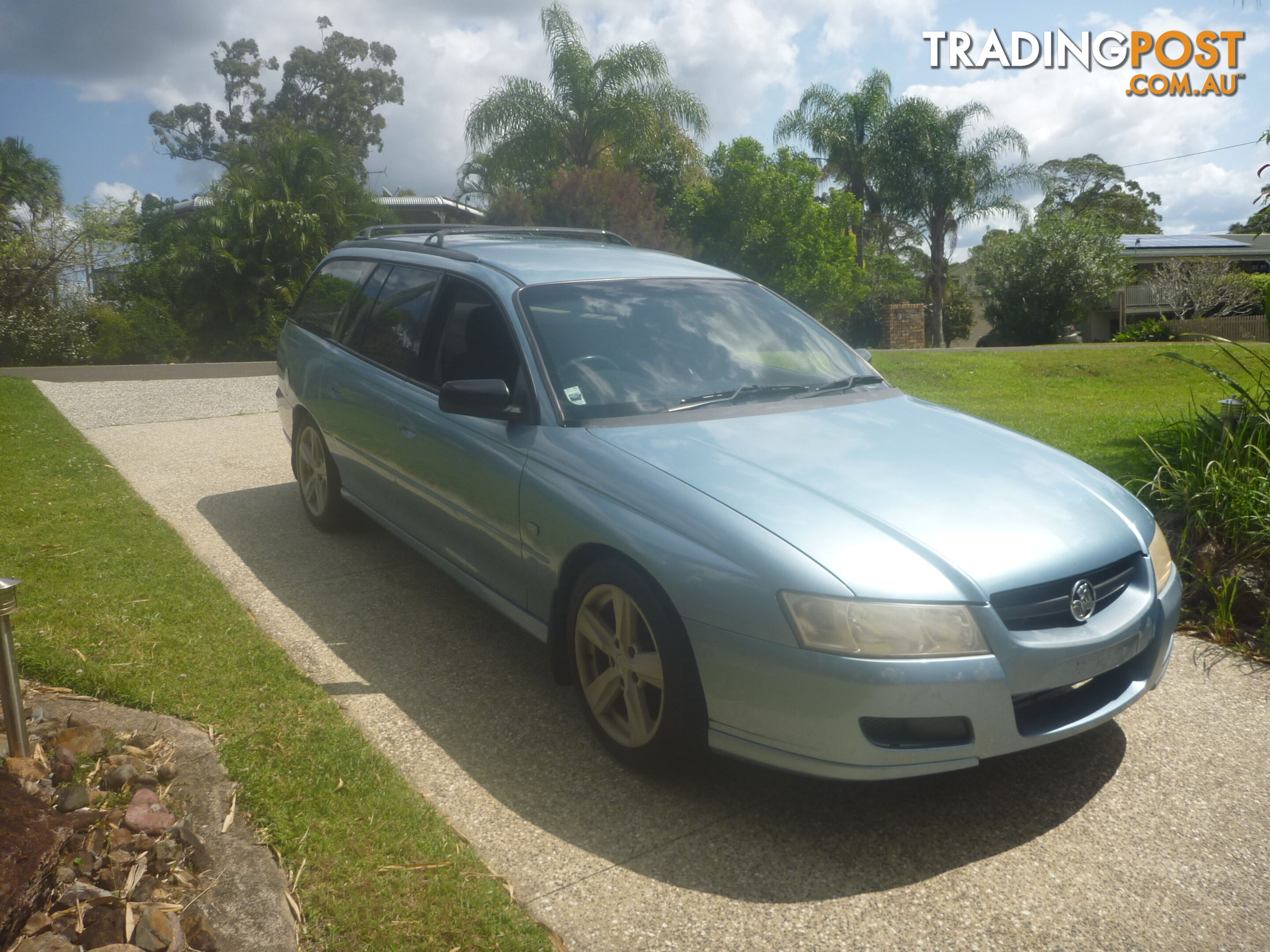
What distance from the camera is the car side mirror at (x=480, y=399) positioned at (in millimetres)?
3891

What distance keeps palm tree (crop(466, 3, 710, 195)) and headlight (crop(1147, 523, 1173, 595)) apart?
29.2 m

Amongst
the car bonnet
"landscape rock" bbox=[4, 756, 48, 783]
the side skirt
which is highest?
the car bonnet

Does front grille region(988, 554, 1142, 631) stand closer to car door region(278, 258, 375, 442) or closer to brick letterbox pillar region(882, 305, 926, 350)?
car door region(278, 258, 375, 442)

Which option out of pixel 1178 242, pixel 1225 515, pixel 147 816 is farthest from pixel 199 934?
pixel 1178 242

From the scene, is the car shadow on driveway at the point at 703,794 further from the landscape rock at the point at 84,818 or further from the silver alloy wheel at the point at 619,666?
the landscape rock at the point at 84,818

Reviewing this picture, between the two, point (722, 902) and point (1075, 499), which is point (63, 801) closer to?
point (722, 902)

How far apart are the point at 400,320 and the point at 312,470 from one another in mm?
1520

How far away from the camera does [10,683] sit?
9.66 ft

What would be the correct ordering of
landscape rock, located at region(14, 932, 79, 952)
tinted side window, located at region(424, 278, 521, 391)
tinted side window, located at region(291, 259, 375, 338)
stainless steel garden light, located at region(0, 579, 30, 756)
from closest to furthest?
landscape rock, located at region(14, 932, 79, 952) < stainless steel garden light, located at region(0, 579, 30, 756) < tinted side window, located at region(424, 278, 521, 391) < tinted side window, located at region(291, 259, 375, 338)

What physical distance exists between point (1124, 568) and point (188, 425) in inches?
367

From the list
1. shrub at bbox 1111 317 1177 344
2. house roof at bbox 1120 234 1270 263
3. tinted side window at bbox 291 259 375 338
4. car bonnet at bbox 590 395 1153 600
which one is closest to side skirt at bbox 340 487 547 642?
car bonnet at bbox 590 395 1153 600

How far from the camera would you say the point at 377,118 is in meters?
56.8

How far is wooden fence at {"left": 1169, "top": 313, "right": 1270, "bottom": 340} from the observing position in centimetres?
2636

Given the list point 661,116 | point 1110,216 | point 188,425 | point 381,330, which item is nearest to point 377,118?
point 661,116
